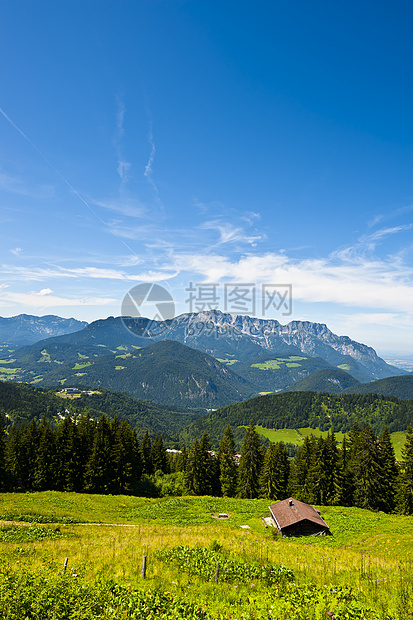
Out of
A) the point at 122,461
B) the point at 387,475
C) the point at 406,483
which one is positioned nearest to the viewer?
the point at 406,483

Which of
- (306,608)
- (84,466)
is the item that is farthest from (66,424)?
(306,608)

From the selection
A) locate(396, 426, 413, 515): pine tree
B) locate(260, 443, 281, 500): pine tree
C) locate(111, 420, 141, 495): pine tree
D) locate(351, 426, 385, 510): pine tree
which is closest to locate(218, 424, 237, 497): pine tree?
locate(260, 443, 281, 500): pine tree

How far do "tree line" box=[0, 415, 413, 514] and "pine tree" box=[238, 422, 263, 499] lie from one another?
0.18 meters

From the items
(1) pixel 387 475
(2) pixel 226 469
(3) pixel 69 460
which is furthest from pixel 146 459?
(1) pixel 387 475

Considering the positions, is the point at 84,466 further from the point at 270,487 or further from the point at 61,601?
the point at 61,601

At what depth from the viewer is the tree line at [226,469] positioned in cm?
5494

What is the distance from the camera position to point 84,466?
59.8m

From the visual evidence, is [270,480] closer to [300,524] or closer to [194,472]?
[194,472]

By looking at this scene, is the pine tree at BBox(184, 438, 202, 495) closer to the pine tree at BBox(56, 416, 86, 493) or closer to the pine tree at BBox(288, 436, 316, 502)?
the pine tree at BBox(288, 436, 316, 502)

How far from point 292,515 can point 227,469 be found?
1288 inches

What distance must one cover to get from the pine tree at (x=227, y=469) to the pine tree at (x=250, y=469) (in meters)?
2.20

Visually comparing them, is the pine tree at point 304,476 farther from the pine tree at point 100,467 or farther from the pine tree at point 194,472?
the pine tree at point 100,467

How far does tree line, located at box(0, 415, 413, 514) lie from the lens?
54.9 m

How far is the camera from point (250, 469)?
2466 inches
